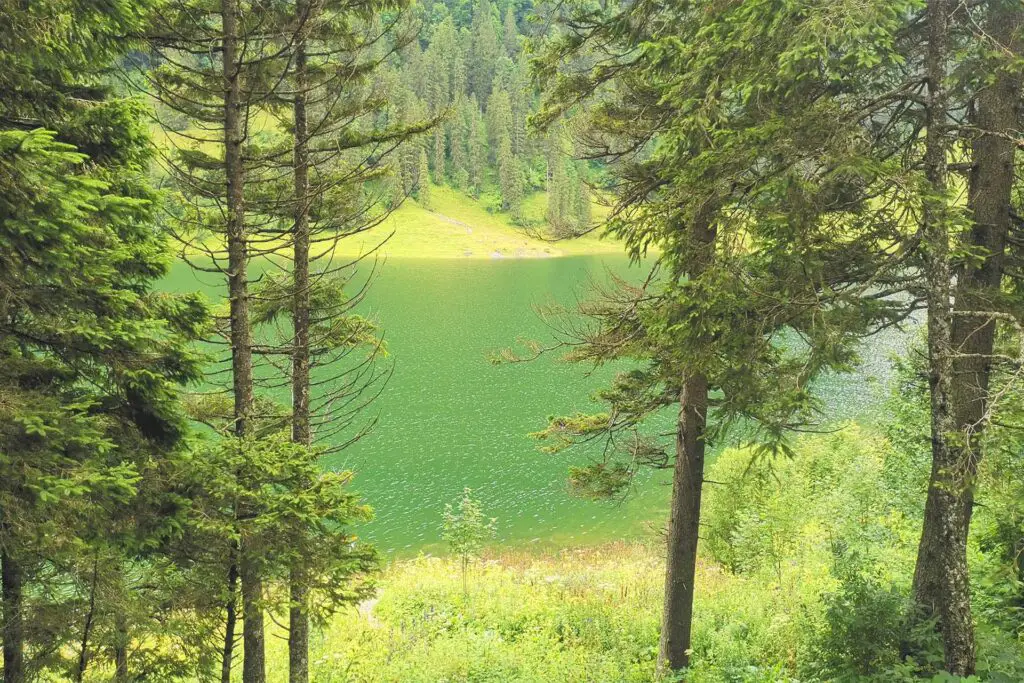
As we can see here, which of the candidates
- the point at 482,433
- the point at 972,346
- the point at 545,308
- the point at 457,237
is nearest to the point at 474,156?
the point at 457,237

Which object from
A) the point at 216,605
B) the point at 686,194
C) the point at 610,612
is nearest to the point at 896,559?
the point at 610,612

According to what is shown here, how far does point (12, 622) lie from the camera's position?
411 centimetres

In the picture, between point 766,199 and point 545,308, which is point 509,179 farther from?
point 766,199

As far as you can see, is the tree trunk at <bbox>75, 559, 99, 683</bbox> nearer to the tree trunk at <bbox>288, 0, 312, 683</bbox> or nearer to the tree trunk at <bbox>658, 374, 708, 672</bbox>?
the tree trunk at <bbox>288, 0, 312, 683</bbox>

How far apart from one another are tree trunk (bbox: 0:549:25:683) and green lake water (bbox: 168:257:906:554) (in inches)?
204

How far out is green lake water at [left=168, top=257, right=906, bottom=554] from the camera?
2203 centimetres

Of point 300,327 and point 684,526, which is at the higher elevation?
point 300,327

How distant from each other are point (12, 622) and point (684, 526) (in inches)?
301

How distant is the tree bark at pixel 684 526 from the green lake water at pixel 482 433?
63cm

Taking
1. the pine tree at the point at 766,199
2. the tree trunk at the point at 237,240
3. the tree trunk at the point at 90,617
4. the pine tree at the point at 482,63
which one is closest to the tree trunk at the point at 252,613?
the tree trunk at the point at 237,240

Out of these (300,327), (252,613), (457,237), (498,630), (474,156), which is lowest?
(498,630)

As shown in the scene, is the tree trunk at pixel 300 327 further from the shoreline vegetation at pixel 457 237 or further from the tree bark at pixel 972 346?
the shoreline vegetation at pixel 457 237

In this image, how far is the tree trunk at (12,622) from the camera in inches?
162

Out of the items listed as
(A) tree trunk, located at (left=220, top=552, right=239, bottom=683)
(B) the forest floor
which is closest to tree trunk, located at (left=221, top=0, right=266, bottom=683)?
(A) tree trunk, located at (left=220, top=552, right=239, bottom=683)
